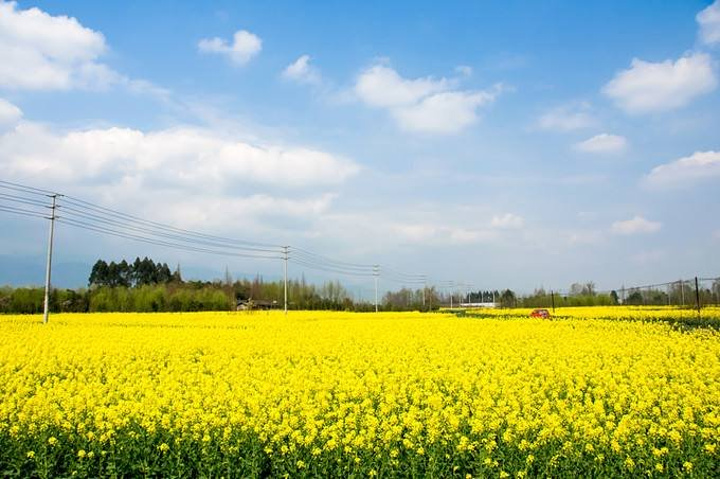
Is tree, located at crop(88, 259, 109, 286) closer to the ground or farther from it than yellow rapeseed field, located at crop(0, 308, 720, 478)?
farther from it

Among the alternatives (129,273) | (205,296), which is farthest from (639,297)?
(129,273)

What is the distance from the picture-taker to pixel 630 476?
234 inches

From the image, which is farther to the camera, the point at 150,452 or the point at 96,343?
the point at 96,343

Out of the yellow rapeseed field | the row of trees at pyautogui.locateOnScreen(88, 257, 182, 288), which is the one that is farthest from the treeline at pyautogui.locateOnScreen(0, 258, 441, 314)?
the yellow rapeseed field

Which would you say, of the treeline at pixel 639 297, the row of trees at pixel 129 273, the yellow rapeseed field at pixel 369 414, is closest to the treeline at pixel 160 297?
the row of trees at pixel 129 273

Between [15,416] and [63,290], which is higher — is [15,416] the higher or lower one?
the lower one

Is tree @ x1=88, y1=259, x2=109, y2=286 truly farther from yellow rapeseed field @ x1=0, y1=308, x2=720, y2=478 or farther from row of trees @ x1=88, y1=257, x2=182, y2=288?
yellow rapeseed field @ x1=0, y1=308, x2=720, y2=478

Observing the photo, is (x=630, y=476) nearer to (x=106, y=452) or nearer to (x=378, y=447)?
(x=378, y=447)

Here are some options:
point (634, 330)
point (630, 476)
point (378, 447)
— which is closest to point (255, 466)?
point (378, 447)

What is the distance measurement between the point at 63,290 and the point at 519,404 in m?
54.9

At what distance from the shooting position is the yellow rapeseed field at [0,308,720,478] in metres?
6.33

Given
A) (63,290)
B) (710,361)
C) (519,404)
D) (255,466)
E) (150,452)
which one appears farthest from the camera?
(63,290)

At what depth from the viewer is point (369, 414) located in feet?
26.2

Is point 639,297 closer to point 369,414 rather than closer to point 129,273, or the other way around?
point 369,414
